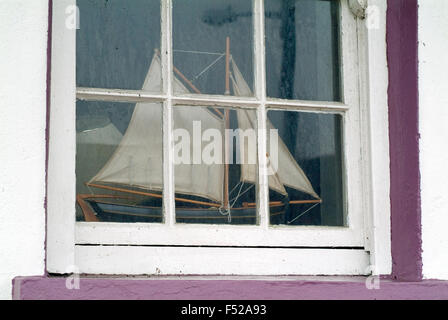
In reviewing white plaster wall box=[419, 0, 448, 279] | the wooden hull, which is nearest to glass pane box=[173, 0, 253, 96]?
the wooden hull

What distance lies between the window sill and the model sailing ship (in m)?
0.23

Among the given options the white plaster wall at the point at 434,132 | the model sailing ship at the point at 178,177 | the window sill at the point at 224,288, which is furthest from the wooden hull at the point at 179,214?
the white plaster wall at the point at 434,132

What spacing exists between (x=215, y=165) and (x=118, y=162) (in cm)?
31

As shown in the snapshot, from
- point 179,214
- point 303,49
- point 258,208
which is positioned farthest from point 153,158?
point 303,49

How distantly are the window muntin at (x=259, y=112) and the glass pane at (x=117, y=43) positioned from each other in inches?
1.4

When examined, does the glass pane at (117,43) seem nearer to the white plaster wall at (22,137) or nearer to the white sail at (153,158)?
the white sail at (153,158)

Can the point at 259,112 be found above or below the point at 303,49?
below

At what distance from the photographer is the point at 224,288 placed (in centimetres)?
202

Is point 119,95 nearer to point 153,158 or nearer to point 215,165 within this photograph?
point 153,158

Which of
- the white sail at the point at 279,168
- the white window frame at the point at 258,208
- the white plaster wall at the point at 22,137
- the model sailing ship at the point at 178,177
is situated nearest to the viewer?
the white plaster wall at the point at 22,137

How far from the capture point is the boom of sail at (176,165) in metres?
2.19

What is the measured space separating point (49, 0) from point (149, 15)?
0.36m
